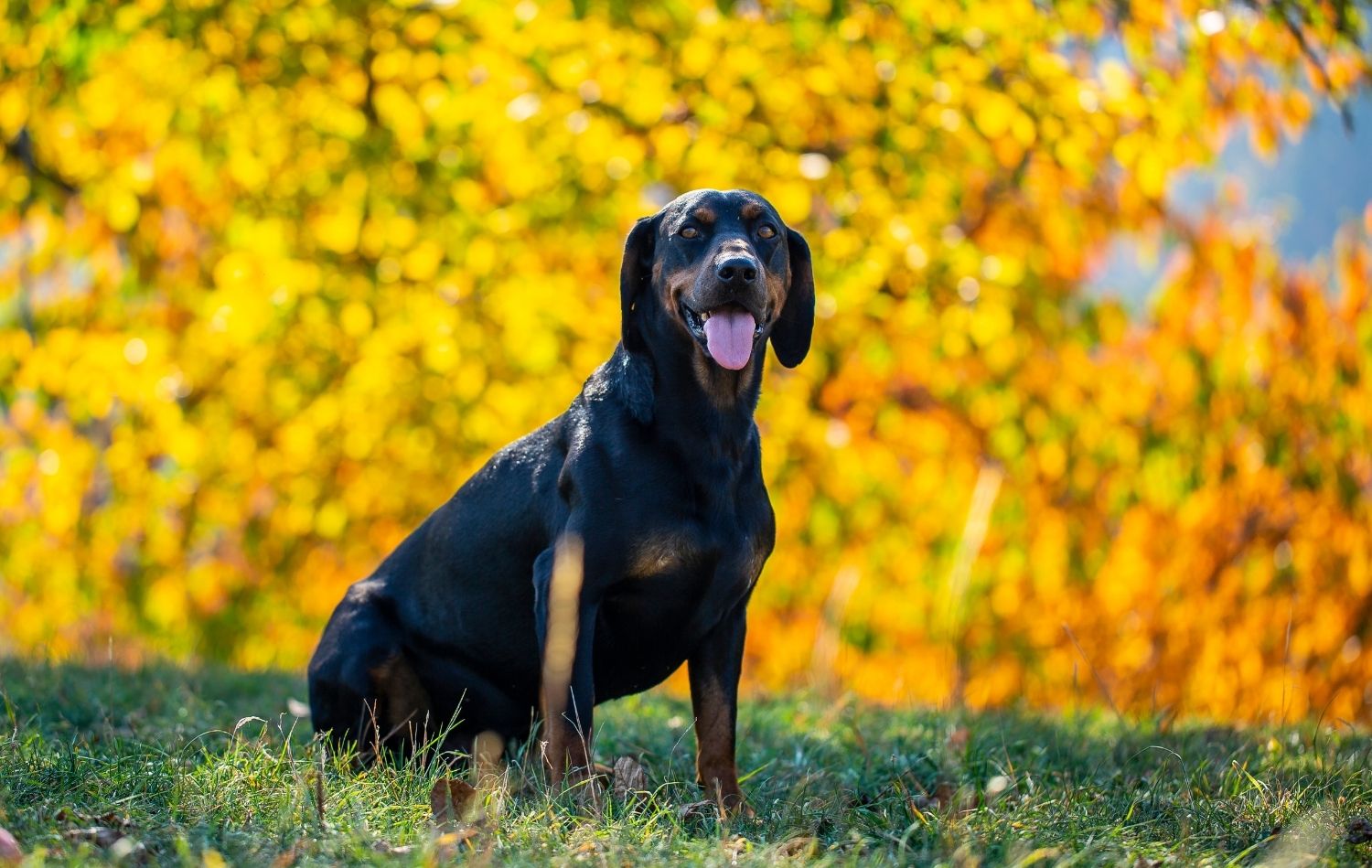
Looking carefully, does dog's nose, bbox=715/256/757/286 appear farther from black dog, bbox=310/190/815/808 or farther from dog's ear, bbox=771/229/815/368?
dog's ear, bbox=771/229/815/368

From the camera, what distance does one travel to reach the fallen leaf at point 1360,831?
3094mm

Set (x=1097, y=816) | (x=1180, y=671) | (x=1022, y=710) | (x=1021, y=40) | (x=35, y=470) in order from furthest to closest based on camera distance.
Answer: (x=1180, y=671), (x=35, y=470), (x=1021, y=40), (x=1022, y=710), (x=1097, y=816)

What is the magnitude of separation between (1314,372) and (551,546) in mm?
7830

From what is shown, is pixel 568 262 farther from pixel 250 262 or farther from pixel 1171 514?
pixel 1171 514

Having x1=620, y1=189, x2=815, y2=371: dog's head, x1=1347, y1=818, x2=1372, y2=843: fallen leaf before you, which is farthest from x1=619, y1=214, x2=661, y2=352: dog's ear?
x1=1347, y1=818, x2=1372, y2=843: fallen leaf

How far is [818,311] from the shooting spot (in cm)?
765

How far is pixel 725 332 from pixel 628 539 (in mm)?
611

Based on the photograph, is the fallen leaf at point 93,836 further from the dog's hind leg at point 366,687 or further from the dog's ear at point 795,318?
the dog's ear at point 795,318

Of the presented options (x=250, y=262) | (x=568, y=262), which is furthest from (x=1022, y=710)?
(x=250, y=262)

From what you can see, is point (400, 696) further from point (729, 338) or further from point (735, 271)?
point (735, 271)

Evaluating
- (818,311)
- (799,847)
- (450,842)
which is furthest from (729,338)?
(818,311)

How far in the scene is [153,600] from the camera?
10.1 metres

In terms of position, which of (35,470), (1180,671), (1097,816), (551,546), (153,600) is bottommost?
Result: (1180,671)

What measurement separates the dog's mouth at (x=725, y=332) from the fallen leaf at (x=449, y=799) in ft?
4.15
